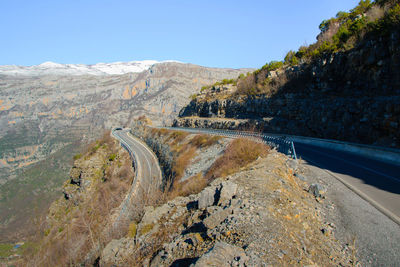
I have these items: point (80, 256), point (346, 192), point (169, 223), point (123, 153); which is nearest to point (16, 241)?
point (123, 153)

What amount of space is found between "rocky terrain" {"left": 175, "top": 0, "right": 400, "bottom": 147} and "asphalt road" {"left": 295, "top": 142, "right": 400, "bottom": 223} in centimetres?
420

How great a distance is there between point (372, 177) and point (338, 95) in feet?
47.6

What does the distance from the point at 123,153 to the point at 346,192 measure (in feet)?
126

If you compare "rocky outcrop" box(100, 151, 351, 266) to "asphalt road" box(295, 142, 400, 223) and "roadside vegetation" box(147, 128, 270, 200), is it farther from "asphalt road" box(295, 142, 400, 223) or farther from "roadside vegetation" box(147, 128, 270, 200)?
"roadside vegetation" box(147, 128, 270, 200)

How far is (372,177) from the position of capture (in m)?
9.38

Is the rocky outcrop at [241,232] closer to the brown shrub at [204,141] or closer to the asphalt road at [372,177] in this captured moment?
the asphalt road at [372,177]

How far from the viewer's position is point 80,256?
8148mm

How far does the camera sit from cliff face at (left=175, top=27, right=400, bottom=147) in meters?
15.7

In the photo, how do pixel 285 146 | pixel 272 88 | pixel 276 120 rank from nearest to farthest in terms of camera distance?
1. pixel 285 146
2. pixel 276 120
3. pixel 272 88

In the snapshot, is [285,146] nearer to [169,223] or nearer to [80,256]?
[169,223]

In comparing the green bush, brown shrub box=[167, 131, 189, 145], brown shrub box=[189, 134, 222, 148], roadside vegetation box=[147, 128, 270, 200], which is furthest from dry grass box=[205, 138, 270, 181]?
the green bush

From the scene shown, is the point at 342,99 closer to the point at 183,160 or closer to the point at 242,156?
the point at 242,156

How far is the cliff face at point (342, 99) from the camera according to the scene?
1574 cm

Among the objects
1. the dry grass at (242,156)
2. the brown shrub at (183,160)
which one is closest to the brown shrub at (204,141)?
the brown shrub at (183,160)
